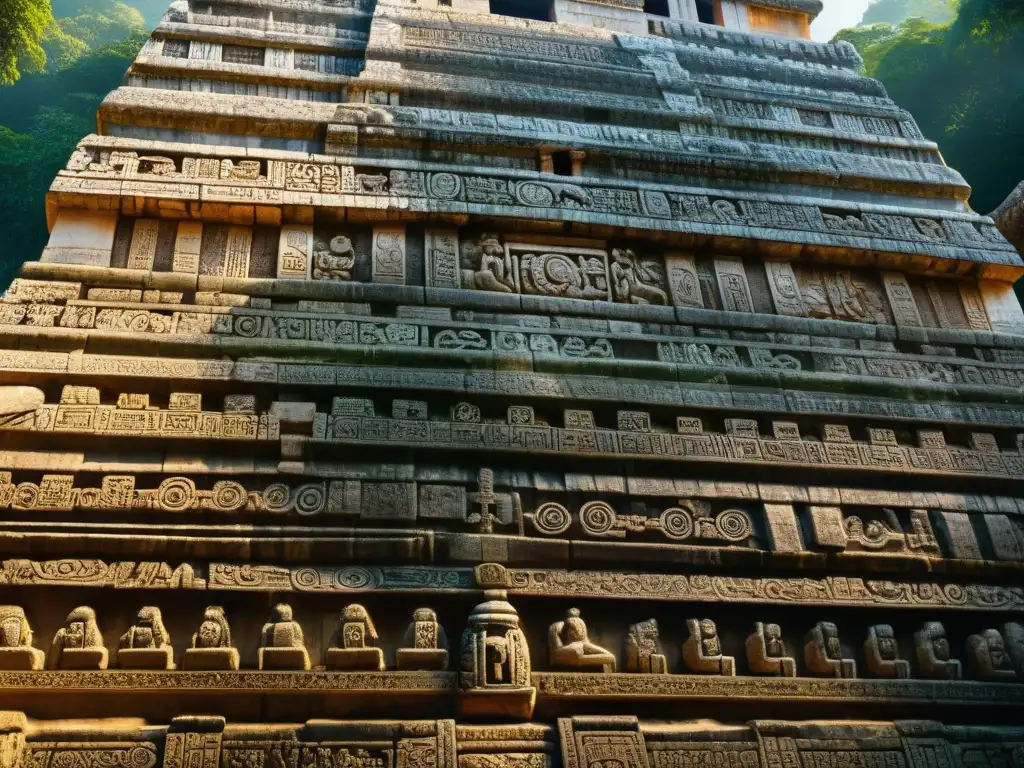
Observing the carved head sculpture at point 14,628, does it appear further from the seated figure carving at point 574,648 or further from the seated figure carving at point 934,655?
the seated figure carving at point 934,655

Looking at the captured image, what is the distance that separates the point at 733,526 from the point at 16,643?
13.6ft

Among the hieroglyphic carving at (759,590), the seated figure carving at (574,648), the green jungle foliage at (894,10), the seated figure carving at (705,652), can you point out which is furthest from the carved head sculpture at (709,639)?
the green jungle foliage at (894,10)

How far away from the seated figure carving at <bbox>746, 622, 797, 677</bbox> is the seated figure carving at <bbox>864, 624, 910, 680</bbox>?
0.47 metres

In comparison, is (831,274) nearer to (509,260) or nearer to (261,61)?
(509,260)

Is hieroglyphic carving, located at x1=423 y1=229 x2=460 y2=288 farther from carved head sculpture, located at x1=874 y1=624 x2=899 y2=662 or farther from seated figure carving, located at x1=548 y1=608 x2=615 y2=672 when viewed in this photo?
carved head sculpture, located at x1=874 y1=624 x2=899 y2=662

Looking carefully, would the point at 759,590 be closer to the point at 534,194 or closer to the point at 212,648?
the point at 212,648

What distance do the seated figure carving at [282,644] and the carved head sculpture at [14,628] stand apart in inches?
46.9

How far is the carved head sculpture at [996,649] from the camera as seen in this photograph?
586 centimetres

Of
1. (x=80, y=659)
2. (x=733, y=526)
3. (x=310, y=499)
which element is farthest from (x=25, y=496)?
(x=733, y=526)

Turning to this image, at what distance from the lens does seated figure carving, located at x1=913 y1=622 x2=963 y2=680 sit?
5.78 m

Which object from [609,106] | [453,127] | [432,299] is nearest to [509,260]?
[432,299]

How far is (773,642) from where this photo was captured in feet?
18.6

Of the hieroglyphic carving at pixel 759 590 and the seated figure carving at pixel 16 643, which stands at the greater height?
the hieroglyphic carving at pixel 759 590

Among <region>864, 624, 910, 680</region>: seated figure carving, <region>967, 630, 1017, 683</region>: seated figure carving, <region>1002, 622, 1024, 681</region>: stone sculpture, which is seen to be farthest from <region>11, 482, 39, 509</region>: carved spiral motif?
<region>1002, 622, 1024, 681</region>: stone sculpture
